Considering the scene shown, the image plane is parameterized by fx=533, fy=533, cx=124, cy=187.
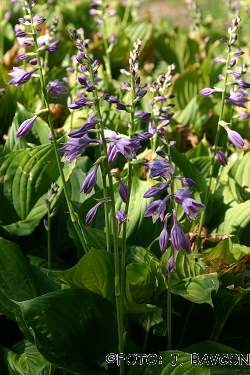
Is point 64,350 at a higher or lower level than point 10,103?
lower

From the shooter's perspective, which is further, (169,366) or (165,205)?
(169,366)

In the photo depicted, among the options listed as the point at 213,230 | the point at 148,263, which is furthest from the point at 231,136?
the point at 213,230

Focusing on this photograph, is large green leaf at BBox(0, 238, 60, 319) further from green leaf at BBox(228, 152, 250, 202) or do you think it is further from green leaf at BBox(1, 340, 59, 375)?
green leaf at BBox(228, 152, 250, 202)

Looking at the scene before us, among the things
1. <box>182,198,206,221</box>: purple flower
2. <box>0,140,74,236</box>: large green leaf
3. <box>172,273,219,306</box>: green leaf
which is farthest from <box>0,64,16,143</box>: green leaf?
<box>182,198,206,221</box>: purple flower

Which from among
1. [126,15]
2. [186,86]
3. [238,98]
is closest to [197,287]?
[238,98]

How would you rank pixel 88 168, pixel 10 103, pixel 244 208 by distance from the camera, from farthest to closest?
1. pixel 10 103
2. pixel 88 168
3. pixel 244 208

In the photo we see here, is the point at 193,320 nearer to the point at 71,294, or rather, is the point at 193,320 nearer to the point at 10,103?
the point at 71,294

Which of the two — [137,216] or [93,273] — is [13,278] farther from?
[137,216]
